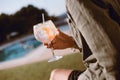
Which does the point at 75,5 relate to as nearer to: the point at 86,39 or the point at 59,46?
the point at 86,39

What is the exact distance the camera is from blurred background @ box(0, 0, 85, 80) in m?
2.53

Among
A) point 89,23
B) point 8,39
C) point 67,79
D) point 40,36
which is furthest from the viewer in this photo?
point 8,39

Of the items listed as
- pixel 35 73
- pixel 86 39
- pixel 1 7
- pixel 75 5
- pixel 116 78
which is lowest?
pixel 35 73

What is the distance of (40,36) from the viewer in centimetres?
156

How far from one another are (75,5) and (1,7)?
179cm

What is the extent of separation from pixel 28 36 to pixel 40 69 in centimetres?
33

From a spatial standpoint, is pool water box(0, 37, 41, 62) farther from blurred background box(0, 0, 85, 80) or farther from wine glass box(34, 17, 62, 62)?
wine glass box(34, 17, 62, 62)

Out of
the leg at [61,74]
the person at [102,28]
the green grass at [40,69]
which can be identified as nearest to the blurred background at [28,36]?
the green grass at [40,69]

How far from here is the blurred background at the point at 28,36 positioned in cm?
253

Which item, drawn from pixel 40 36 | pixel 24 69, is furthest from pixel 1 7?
pixel 40 36

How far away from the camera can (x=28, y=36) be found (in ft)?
8.44

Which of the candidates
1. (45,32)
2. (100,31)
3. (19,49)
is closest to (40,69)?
(19,49)

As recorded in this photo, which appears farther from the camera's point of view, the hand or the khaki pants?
the hand

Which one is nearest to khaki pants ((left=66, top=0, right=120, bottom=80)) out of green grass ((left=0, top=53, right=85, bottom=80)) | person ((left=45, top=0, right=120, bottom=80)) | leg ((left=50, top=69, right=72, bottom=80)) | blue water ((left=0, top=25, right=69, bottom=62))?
person ((left=45, top=0, right=120, bottom=80))
